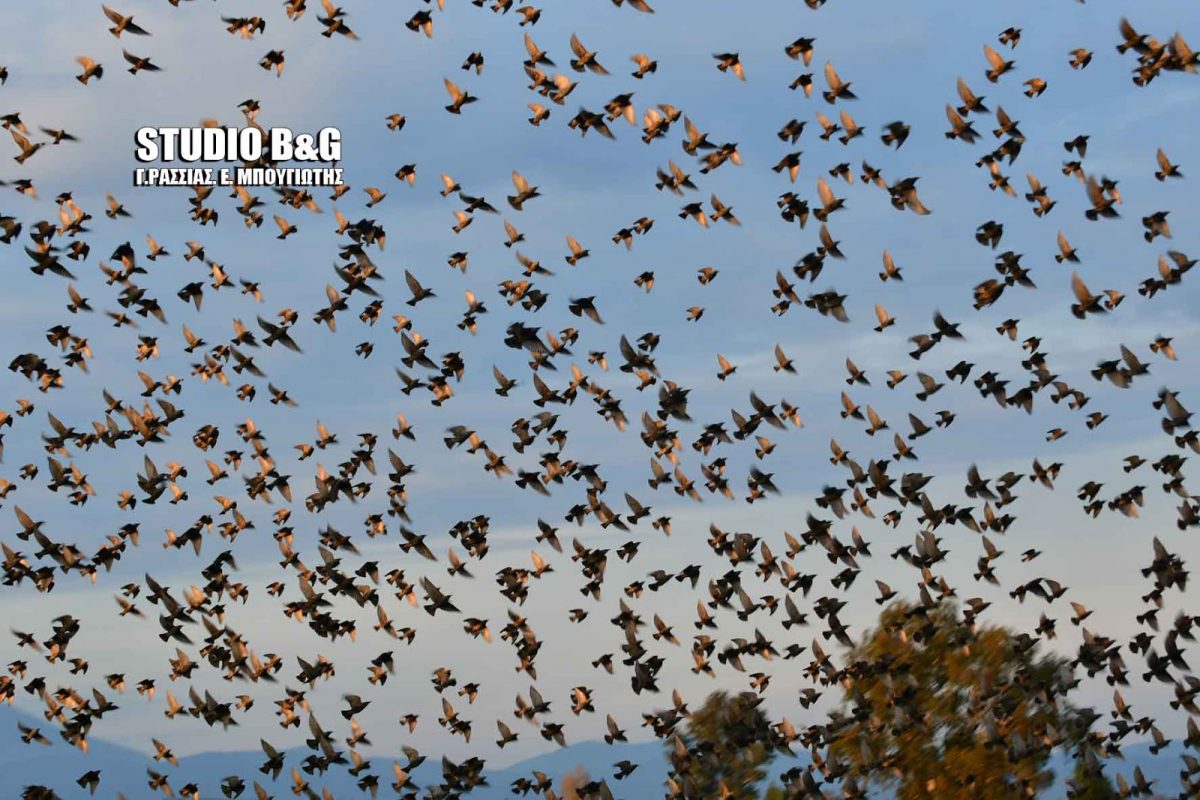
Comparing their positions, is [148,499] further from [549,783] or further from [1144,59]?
[1144,59]

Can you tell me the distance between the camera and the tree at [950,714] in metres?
62.9

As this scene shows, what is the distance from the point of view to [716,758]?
75.8m

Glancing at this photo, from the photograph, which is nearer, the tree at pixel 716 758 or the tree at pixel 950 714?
the tree at pixel 950 714

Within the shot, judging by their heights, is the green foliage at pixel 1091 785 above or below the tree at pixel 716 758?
below

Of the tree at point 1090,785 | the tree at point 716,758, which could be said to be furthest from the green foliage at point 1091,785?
the tree at point 716,758

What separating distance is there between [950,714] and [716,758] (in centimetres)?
1109

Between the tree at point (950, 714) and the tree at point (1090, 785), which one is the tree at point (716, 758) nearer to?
the tree at point (950, 714)

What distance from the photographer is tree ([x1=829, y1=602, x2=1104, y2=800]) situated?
206ft

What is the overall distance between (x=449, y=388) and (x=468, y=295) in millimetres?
2814

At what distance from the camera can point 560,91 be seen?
46.9 m

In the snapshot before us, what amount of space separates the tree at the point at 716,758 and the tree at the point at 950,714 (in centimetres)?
426

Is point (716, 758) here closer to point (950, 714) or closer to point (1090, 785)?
point (950, 714)

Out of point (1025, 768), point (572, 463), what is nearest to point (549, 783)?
point (572, 463)

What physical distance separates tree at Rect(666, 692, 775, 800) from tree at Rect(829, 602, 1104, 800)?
426cm
